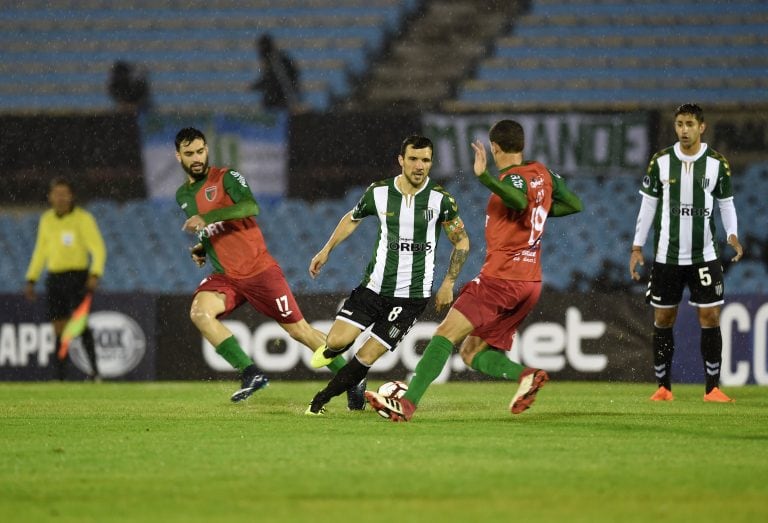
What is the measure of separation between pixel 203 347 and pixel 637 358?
4.20 m

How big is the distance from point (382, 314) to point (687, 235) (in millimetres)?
2644

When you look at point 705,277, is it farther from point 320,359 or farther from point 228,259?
point 228,259

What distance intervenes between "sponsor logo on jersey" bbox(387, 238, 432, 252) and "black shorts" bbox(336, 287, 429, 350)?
1.01 feet

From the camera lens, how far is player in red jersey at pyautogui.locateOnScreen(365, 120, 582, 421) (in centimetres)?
730

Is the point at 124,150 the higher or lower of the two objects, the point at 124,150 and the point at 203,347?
the higher

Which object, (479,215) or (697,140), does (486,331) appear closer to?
(697,140)

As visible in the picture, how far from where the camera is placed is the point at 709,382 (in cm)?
941

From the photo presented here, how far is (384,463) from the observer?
5.54 m

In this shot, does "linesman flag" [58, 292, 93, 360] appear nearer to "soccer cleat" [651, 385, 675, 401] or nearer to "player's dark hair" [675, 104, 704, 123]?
"soccer cleat" [651, 385, 675, 401]

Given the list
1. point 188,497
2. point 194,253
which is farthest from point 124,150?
point 188,497

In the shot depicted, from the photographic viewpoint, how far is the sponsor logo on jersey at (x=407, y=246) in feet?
25.8

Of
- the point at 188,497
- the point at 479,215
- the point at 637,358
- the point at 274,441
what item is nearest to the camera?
the point at 188,497

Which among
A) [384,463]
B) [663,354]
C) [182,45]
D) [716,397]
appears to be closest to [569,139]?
[663,354]

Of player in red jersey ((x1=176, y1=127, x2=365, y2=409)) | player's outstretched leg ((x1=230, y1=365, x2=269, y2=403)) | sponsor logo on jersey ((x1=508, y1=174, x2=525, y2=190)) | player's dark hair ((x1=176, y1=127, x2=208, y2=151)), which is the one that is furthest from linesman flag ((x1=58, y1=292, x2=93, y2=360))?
sponsor logo on jersey ((x1=508, y1=174, x2=525, y2=190))
